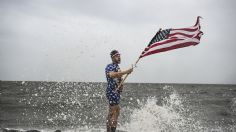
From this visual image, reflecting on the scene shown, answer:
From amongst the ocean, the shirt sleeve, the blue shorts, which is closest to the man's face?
the shirt sleeve

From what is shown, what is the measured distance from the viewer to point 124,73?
26.7 feet

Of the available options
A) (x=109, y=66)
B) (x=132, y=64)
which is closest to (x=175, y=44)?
(x=132, y=64)

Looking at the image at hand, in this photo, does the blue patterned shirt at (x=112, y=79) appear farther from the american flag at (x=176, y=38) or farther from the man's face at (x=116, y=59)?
the american flag at (x=176, y=38)

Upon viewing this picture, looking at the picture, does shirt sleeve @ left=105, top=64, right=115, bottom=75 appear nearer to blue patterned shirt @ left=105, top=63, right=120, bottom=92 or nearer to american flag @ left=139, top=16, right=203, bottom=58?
blue patterned shirt @ left=105, top=63, right=120, bottom=92

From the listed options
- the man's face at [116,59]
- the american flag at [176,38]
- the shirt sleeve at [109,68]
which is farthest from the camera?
the man's face at [116,59]

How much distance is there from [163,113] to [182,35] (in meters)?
8.86

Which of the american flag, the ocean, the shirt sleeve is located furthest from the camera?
the ocean

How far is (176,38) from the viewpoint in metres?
8.26

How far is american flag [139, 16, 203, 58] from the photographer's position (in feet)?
27.1

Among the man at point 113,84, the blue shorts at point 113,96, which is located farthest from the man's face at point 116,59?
the blue shorts at point 113,96

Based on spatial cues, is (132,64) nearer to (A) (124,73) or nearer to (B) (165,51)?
(A) (124,73)

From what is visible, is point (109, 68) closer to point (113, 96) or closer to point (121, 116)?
Answer: point (113, 96)

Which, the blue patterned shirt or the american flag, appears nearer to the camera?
the american flag

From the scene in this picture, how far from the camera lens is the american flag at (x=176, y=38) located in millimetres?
8266
